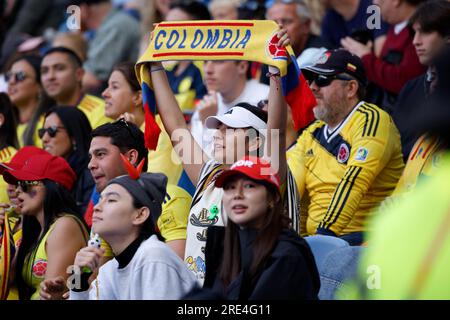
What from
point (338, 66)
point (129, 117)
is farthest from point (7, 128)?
point (338, 66)

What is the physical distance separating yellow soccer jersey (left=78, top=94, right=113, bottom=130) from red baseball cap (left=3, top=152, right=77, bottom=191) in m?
1.48

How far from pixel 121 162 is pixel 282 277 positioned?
222cm

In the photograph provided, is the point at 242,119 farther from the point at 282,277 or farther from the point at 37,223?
the point at 37,223

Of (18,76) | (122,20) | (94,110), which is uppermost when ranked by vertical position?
(122,20)

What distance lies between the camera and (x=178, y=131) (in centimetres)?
628

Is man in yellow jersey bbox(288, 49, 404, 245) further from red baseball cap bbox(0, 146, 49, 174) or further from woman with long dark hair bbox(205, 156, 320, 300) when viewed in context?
red baseball cap bbox(0, 146, 49, 174)

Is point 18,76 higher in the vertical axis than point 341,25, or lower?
lower

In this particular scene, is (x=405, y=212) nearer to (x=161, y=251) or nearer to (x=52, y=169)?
(x=161, y=251)

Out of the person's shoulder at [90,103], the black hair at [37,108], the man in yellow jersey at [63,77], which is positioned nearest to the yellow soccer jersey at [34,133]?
the black hair at [37,108]

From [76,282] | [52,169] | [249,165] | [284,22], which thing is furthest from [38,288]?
[284,22]
